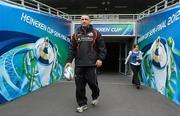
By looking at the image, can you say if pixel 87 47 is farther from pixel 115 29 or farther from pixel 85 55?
pixel 115 29

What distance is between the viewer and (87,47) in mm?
6348

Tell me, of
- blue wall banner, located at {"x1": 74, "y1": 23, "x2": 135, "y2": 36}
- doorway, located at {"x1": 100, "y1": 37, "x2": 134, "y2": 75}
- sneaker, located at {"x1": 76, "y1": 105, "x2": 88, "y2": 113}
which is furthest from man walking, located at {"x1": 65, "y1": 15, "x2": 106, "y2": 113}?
doorway, located at {"x1": 100, "y1": 37, "x2": 134, "y2": 75}

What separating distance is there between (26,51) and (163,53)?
172 inches

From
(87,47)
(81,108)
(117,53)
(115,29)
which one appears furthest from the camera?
(117,53)

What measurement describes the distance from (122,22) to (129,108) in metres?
9.55

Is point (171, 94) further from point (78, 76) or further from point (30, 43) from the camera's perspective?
point (30, 43)

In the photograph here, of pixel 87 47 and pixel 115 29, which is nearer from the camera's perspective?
pixel 87 47

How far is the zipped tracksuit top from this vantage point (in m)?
6.36

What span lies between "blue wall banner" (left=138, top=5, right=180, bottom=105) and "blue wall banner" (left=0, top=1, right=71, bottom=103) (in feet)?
12.8

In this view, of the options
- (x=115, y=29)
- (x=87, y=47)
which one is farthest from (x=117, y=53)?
(x=87, y=47)

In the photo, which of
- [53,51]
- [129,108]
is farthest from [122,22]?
[129,108]

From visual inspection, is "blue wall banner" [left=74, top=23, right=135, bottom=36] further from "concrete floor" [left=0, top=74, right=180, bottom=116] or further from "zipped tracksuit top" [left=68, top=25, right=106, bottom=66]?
"zipped tracksuit top" [left=68, top=25, right=106, bottom=66]

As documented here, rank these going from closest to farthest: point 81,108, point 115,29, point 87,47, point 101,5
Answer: point 87,47 < point 81,108 < point 115,29 < point 101,5

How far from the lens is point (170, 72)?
8.52m
